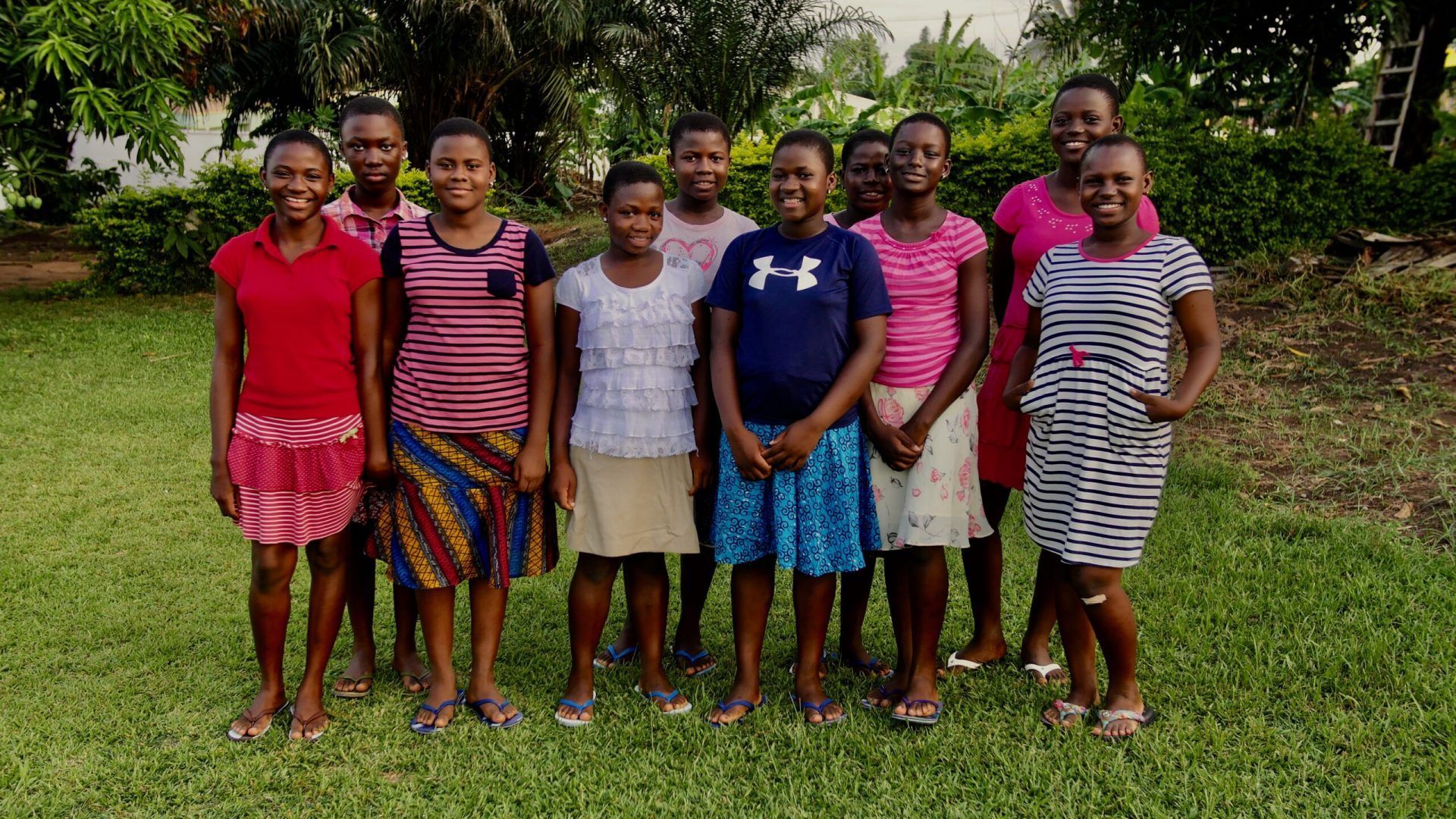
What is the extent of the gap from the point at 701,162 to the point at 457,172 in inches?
28.1

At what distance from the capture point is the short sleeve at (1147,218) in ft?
9.98

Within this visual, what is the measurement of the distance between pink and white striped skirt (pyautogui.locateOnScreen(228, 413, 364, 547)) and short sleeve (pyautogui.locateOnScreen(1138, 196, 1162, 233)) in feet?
7.61

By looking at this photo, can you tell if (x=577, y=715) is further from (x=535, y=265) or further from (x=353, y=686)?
(x=535, y=265)

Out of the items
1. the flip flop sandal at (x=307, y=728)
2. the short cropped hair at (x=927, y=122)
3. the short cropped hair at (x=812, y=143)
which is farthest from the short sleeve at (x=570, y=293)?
the flip flop sandal at (x=307, y=728)

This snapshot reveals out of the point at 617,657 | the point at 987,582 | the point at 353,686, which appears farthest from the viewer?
the point at 617,657

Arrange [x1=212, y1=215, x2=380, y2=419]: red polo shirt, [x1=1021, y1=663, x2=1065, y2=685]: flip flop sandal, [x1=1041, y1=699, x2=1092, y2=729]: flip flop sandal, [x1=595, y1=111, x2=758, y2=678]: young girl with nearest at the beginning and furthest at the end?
[x1=212, y1=215, x2=380, y2=419]: red polo shirt < [x1=1041, y1=699, x2=1092, y2=729]: flip flop sandal < [x1=595, y1=111, x2=758, y2=678]: young girl < [x1=1021, y1=663, x2=1065, y2=685]: flip flop sandal

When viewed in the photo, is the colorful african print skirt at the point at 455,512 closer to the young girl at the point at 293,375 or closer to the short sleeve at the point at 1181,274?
the young girl at the point at 293,375

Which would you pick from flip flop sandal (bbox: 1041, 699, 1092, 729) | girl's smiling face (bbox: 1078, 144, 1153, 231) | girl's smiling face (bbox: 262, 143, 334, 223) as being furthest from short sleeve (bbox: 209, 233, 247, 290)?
flip flop sandal (bbox: 1041, 699, 1092, 729)

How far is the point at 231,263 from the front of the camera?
286 centimetres

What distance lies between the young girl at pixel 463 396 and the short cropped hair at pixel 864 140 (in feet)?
3.43

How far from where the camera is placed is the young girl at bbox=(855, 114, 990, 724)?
3.01 m

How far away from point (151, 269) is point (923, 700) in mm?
10528

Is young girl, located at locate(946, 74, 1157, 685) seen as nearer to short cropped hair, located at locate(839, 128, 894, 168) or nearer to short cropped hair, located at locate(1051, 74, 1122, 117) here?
short cropped hair, located at locate(1051, 74, 1122, 117)

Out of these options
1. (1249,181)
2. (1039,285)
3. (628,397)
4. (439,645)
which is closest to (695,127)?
(628,397)
